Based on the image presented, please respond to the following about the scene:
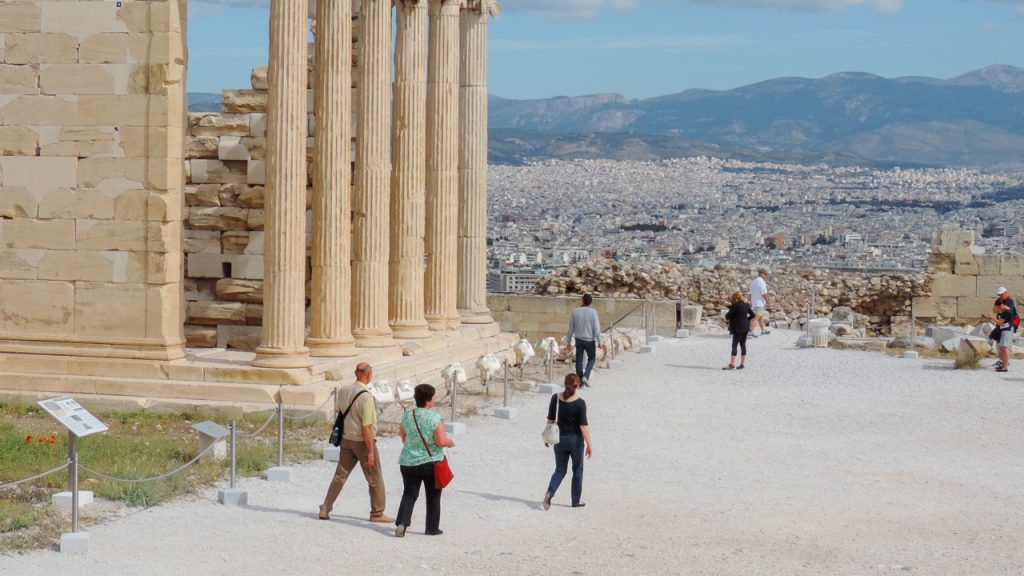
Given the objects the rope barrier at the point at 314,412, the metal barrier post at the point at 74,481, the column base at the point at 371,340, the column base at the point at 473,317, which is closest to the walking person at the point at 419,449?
the metal barrier post at the point at 74,481

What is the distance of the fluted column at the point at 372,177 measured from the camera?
2361 cm

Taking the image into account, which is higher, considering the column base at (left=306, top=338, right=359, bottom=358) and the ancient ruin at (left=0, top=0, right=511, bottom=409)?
the ancient ruin at (left=0, top=0, right=511, bottom=409)

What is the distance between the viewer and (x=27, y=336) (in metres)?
21.4

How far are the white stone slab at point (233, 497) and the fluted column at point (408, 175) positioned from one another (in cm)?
1012

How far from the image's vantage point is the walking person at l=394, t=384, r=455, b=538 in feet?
46.1

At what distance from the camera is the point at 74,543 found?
13.2m

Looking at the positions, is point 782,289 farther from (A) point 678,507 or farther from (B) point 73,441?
(B) point 73,441

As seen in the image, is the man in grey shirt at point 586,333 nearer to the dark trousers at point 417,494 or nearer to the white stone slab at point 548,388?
the white stone slab at point 548,388

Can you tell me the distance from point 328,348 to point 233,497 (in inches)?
275

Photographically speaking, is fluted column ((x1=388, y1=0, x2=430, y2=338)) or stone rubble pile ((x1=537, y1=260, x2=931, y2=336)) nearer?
fluted column ((x1=388, y1=0, x2=430, y2=338))

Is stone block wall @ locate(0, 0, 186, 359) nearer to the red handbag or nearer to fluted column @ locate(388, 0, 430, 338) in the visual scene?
fluted column @ locate(388, 0, 430, 338)

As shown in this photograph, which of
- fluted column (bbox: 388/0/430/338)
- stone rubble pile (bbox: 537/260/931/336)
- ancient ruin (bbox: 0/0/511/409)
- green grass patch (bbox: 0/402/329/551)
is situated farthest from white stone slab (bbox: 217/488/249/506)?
stone rubble pile (bbox: 537/260/931/336)

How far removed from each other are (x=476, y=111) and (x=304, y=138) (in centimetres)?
768

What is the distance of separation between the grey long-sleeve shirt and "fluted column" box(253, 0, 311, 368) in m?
5.55
